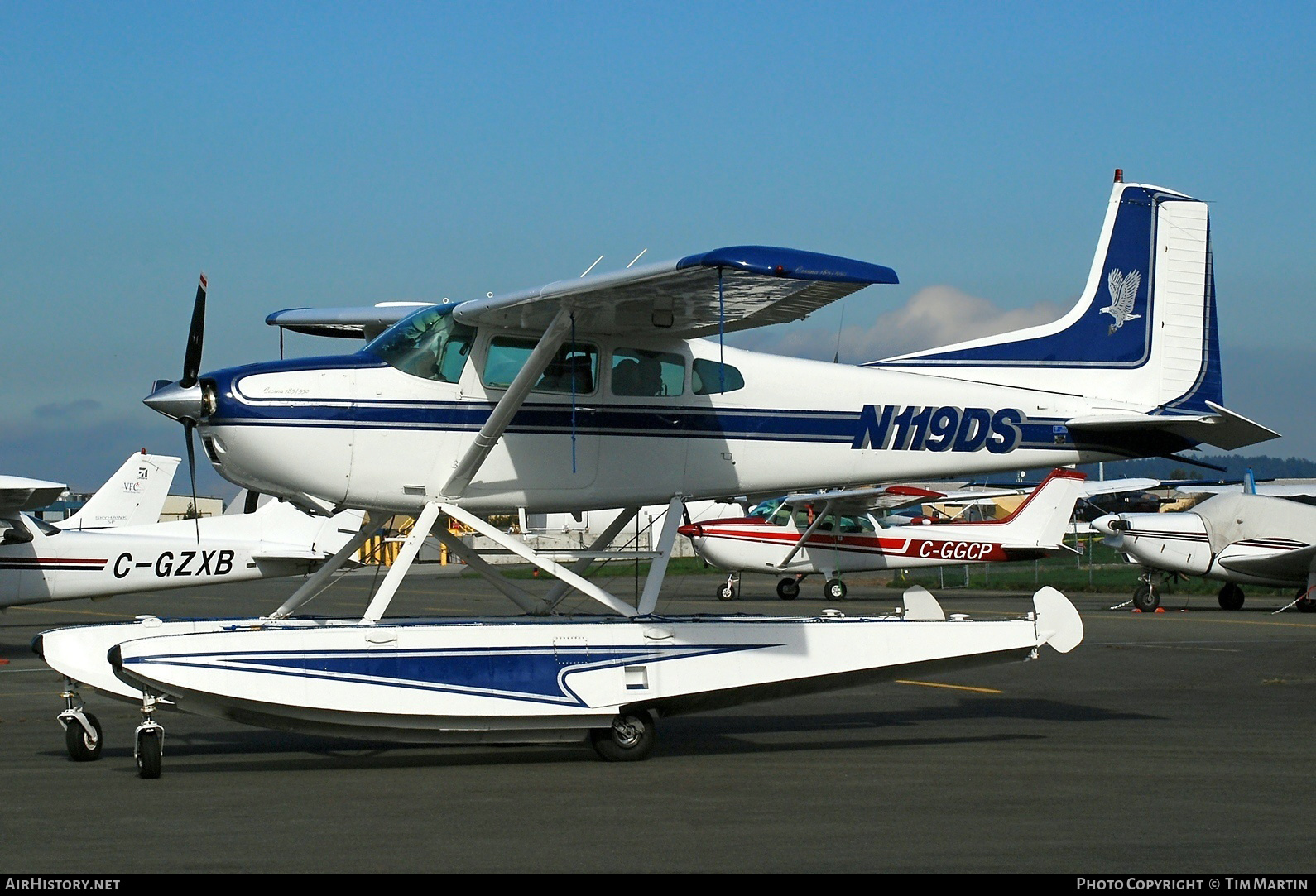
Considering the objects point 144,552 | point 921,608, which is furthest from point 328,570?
point 144,552

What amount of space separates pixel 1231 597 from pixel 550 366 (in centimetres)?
2061

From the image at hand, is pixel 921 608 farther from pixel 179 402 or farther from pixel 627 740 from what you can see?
pixel 179 402

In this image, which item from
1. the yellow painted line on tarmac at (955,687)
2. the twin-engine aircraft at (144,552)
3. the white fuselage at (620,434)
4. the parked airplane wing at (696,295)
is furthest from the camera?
the twin-engine aircraft at (144,552)

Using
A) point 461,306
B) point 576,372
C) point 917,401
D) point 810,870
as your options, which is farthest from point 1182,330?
point 810,870

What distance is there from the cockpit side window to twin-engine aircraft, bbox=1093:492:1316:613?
19.3m

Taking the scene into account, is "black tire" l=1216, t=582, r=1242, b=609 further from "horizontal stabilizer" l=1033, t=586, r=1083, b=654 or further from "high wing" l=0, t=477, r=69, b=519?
"high wing" l=0, t=477, r=69, b=519

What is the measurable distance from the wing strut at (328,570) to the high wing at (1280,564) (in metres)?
19.8

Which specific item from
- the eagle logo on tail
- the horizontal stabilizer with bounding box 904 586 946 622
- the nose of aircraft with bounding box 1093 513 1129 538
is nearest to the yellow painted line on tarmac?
the horizontal stabilizer with bounding box 904 586 946 622

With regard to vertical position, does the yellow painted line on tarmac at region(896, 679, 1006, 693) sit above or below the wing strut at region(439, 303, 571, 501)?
below

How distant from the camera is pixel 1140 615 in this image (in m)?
23.8

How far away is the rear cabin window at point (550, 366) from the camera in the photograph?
31.1 ft

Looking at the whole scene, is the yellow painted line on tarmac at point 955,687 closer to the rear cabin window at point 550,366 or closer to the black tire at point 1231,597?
the rear cabin window at point 550,366

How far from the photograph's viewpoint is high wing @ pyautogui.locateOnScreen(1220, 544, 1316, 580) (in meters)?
24.2

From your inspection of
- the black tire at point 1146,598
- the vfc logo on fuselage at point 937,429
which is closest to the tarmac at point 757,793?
the vfc logo on fuselage at point 937,429
